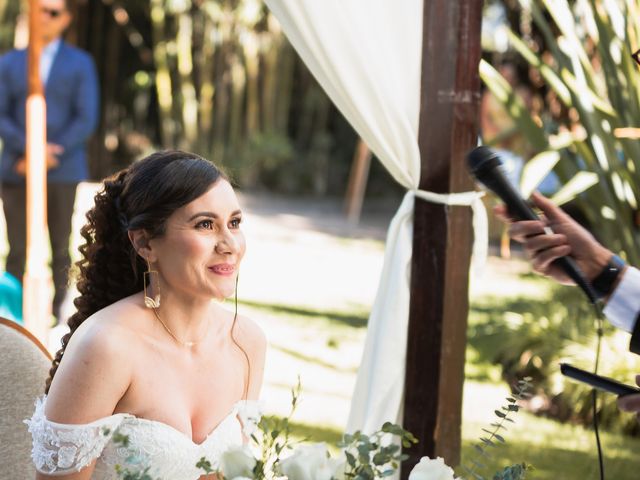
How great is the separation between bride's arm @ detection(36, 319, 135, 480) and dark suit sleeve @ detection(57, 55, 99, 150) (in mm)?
4183

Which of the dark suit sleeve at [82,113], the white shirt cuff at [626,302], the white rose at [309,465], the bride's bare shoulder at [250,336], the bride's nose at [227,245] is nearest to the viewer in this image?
the white rose at [309,465]

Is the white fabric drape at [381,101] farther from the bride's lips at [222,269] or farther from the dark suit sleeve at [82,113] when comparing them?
the dark suit sleeve at [82,113]

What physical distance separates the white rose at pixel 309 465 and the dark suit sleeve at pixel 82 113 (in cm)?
504

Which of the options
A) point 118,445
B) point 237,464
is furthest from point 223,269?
point 237,464

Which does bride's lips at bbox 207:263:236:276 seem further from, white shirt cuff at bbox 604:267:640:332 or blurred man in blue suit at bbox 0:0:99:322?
blurred man in blue suit at bbox 0:0:99:322

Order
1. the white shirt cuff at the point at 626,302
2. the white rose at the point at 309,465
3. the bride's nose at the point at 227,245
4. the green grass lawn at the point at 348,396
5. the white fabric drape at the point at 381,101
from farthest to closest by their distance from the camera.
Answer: the green grass lawn at the point at 348,396 < the white fabric drape at the point at 381,101 < the bride's nose at the point at 227,245 < the white shirt cuff at the point at 626,302 < the white rose at the point at 309,465

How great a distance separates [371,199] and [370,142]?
37.5ft

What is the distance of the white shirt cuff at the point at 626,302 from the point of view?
6.15ft

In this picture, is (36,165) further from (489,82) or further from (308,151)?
(308,151)

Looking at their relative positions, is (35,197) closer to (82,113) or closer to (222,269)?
(82,113)

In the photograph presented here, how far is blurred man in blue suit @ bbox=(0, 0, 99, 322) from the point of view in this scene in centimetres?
598

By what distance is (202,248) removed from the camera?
207 centimetres

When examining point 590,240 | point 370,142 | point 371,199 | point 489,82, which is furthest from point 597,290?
point 371,199

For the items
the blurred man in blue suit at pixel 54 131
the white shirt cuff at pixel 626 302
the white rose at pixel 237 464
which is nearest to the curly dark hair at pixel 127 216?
the white shirt cuff at pixel 626 302
